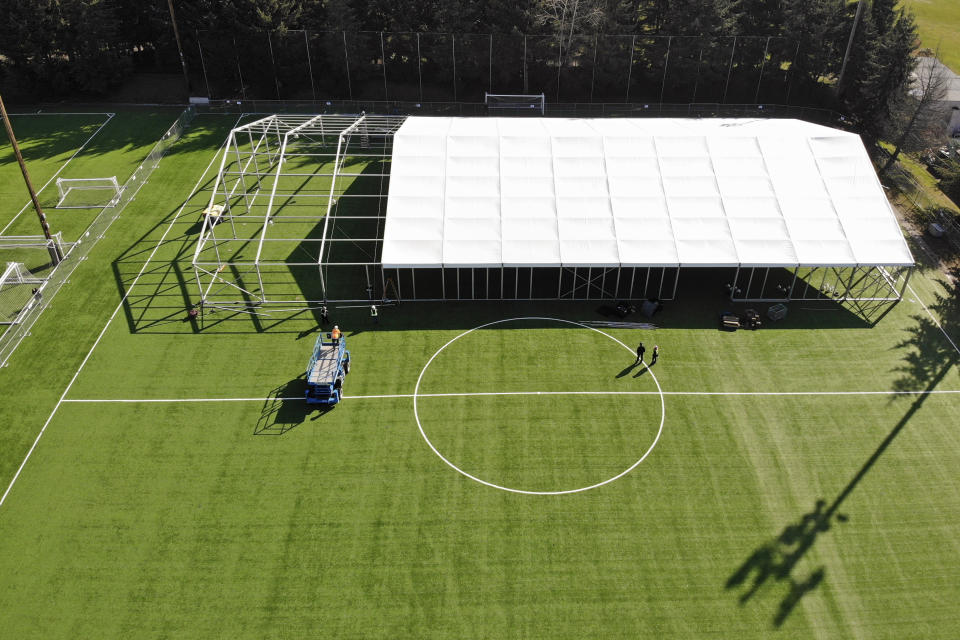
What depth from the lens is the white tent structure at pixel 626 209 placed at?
4128cm

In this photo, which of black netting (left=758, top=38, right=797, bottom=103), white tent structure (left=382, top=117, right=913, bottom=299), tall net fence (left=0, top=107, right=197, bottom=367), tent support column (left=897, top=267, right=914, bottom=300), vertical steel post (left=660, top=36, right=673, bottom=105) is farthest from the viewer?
black netting (left=758, top=38, right=797, bottom=103)

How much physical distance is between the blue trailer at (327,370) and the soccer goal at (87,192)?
2775 cm

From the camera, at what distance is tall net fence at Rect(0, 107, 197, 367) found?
3956 cm

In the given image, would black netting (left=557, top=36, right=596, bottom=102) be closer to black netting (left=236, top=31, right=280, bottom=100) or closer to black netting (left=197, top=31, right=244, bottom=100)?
black netting (left=236, top=31, right=280, bottom=100)

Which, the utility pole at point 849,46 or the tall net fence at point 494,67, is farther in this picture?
the tall net fence at point 494,67

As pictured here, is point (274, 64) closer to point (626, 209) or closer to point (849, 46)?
point (626, 209)

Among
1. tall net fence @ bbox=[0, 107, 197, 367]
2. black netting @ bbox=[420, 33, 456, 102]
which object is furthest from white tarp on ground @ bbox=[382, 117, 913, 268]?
black netting @ bbox=[420, 33, 456, 102]

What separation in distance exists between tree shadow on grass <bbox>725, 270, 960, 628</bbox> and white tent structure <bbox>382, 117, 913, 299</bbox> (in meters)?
Result: 4.26

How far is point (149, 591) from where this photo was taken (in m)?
26.8

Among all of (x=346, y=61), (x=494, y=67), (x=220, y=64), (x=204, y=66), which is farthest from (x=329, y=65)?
(x=494, y=67)

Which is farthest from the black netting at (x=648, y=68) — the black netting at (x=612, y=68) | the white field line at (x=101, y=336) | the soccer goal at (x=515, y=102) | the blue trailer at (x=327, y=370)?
the blue trailer at (x=327, y=370)

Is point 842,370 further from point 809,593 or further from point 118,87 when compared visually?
point 118,87

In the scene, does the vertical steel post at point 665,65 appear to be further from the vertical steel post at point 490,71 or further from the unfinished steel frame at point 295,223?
the unfinished steel frame at point 295,223

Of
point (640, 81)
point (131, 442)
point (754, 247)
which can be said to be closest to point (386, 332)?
point (131, 442)
